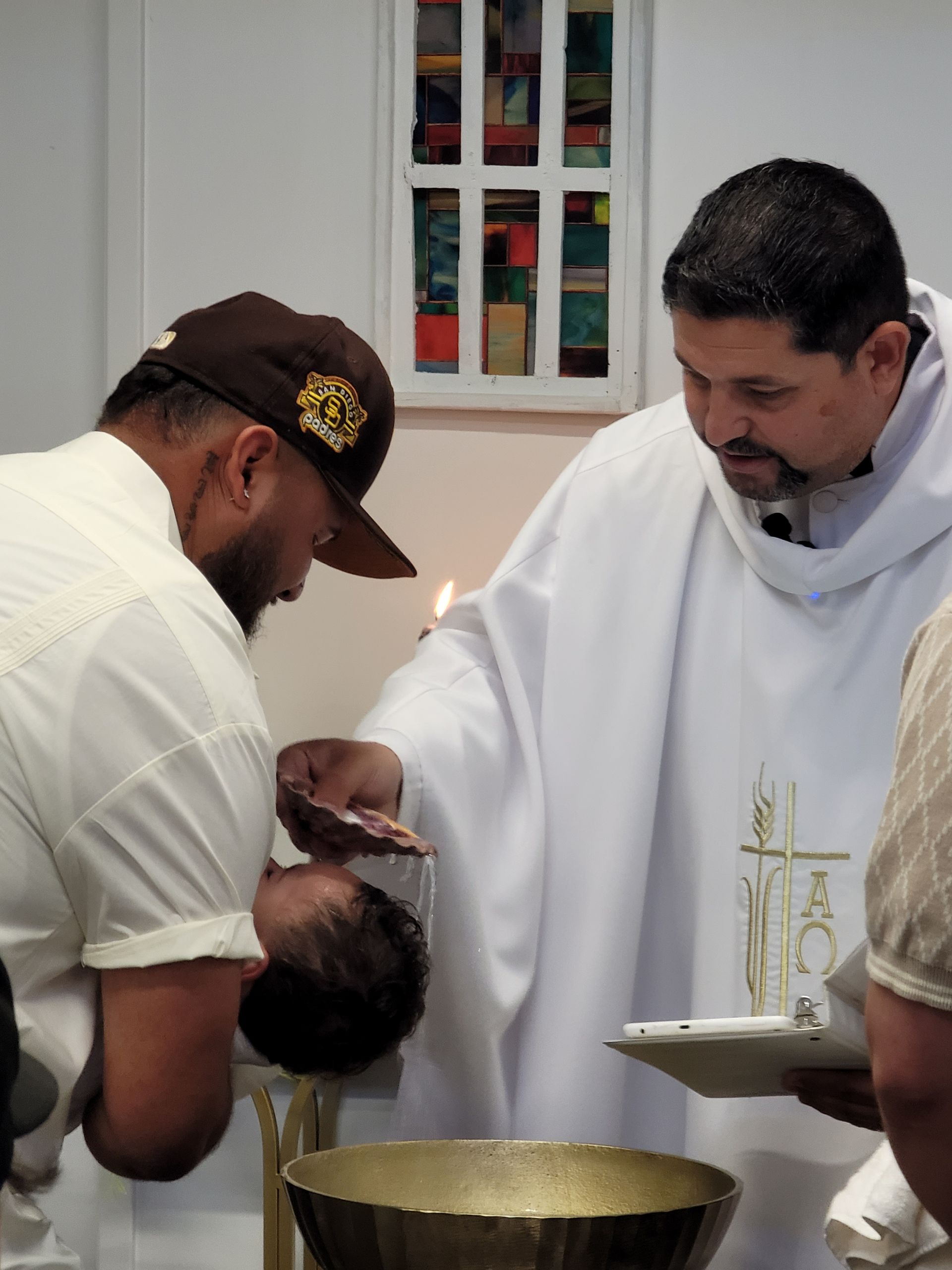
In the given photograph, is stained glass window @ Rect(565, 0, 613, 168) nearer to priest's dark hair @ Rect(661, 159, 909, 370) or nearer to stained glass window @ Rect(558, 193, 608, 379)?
stained glass window @ Rect(558, 193, 608, 379)

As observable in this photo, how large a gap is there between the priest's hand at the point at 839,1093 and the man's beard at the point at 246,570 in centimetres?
101

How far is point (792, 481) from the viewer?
2611 millimetres

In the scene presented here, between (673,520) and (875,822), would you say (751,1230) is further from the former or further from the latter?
(673,520)

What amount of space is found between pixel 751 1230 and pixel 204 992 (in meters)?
1.40

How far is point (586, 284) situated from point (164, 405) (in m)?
1.73

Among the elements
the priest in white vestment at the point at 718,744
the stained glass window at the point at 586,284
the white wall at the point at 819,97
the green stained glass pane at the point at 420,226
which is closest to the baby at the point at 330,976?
the priest in white vestment at the point at 718,744

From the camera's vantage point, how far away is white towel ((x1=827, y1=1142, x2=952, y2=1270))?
1516 millimetres

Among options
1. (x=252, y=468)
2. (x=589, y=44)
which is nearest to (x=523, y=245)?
(x=589, y=44)

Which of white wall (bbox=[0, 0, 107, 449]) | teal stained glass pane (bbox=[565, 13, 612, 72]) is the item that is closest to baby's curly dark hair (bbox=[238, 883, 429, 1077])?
white wall (bbox=[0, 0, 107, 449])

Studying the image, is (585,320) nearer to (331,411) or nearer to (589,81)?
(589,81)

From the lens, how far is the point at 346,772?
8.20ft

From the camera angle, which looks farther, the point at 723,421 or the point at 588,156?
the point at 588,156

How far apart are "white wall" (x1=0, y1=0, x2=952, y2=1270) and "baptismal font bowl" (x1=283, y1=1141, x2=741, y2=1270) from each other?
3.66 feet

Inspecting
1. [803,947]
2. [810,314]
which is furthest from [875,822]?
[810,314]
